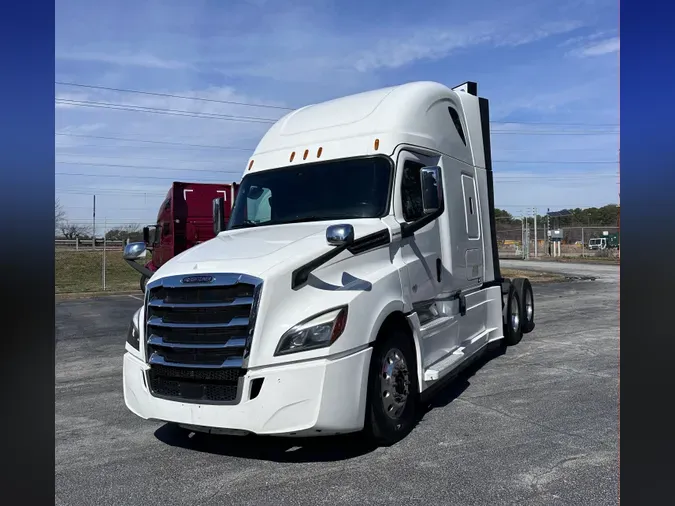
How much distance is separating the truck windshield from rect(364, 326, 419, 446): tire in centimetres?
125

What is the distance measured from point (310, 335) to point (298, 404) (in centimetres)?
50

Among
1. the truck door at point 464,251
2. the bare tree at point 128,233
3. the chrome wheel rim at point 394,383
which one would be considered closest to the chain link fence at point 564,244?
the bare tree at point 128,233

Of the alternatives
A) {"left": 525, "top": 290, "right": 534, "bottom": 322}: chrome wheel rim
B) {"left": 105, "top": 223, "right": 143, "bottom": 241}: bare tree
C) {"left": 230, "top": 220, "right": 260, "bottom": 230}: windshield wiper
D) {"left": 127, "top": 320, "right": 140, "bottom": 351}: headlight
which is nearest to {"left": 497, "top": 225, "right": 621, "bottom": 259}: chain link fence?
{"left": 105, "top": 223, "right": 143, "bottom": 241}: bare tree

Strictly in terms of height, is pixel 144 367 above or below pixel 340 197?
below

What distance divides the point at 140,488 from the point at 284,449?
47.7 inches

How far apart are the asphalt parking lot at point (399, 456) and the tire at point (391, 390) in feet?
0.48

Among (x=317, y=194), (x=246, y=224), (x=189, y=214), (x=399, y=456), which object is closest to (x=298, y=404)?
(x=399, y=456)

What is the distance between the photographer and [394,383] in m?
4.88

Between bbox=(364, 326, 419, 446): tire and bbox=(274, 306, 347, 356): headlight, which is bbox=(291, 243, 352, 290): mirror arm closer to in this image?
bbox=(274, 306, 347, 356): headlight

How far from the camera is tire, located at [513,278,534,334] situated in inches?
386

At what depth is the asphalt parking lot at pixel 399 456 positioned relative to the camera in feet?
12.6

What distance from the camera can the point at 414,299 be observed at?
5.45m
